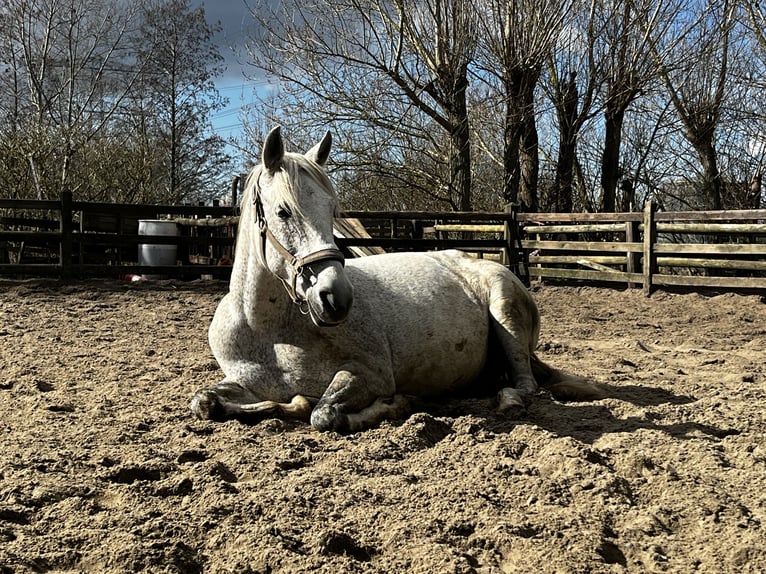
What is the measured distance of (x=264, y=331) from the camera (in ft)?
11.0

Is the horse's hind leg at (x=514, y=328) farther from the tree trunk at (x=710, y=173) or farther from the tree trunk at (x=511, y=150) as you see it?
the tree trunk at (x=710, y=173)

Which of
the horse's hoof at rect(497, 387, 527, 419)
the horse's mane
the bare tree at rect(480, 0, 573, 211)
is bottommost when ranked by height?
the horse's hoof at rect(497, 387, 527, 419)

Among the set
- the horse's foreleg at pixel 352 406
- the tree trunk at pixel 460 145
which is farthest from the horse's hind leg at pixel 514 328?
the tree trunk at pixel 460 145

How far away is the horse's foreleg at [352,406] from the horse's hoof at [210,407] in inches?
18.7

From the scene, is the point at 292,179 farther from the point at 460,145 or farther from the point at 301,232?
the point at 460,145

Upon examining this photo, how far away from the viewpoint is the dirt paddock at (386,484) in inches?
78.2

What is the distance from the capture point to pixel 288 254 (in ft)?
9.84

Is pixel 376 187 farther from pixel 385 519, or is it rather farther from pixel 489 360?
pixel 385 519

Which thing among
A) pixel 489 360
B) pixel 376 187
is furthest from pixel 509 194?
pixel 489 360

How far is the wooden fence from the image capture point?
10.0m

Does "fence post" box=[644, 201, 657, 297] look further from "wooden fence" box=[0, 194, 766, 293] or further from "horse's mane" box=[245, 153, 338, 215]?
"horse's mane" box=[245, 153, 338, 215]

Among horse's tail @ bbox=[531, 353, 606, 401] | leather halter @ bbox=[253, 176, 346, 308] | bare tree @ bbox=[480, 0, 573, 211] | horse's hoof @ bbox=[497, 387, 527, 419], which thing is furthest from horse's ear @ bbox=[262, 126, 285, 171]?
bare tree @ bbox=[480, 0, 573, 211]

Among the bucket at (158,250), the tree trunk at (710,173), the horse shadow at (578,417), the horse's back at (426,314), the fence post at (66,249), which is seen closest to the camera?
the horse shadow at (578,417)

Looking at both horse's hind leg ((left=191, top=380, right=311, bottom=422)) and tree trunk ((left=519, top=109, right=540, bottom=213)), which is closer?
horse's hind leg ((left=191, top=380, right=311, bottom=422))
